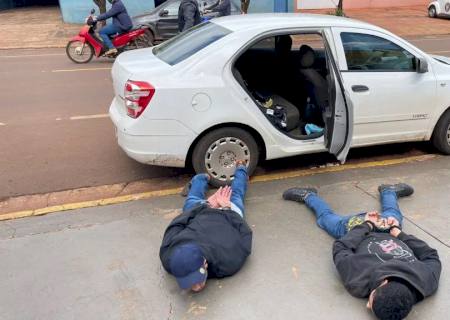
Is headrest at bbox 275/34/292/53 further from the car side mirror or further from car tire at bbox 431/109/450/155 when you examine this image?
car tire at bbox 431/109/450/155

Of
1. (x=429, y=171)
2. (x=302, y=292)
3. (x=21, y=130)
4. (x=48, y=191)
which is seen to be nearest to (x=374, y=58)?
(x=429, y=171)

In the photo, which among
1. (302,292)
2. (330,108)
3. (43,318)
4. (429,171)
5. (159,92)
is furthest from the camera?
(429,171)

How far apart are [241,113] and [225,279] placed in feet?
5.62

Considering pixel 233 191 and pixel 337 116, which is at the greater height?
pixel 337 116

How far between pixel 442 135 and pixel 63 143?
15.1ft

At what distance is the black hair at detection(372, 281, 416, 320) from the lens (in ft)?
9.01

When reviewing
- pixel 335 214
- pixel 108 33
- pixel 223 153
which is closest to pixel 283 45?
pixel 223 153

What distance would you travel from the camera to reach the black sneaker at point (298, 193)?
4.46m

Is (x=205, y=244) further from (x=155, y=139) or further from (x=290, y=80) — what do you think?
(x=290, y=80)

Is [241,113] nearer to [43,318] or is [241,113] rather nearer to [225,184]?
[225,184]

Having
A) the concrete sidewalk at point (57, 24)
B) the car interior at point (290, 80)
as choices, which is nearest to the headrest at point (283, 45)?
the car interior at point (290, 80)

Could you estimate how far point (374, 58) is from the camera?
4984 mm

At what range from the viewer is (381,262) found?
10.2ft

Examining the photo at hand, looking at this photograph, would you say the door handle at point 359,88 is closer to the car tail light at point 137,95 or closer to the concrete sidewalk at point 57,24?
the car tail light at point 137,95
